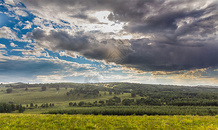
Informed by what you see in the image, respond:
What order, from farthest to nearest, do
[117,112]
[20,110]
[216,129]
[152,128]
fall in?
1. [20,110]
2. [117,112]
3. [152,128]
4. [216,129]

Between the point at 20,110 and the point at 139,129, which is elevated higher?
the point at 139,129

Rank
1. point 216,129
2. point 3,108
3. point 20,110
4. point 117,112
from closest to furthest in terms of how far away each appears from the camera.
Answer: point 216,129 → point 117,112 → point 3,108 → point 20,110

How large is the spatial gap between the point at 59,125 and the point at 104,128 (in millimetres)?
8188

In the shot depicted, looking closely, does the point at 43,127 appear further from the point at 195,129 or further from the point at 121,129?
the point at 195,129

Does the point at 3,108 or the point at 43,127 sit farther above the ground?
the point at 43,127

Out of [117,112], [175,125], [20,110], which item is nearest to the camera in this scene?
[175,125]

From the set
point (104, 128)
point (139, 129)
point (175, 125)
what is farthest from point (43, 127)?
point (175, 125)

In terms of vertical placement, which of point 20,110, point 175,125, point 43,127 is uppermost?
point 43,127

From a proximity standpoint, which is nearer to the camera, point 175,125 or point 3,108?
point 175,125

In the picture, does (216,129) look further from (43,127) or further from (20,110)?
(20,110)

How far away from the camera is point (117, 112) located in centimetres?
13388

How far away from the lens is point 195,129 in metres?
19.0

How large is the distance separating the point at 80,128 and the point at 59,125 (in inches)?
174

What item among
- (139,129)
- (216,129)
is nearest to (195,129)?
(216,129)
